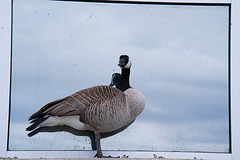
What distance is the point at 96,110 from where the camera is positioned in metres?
3.72

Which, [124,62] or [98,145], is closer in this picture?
[98,145]

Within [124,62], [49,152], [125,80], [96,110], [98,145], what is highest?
[124,62]

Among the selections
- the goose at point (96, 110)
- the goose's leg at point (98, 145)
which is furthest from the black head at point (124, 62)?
the goose's leg at point (98, 145)

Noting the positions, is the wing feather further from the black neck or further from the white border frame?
the white border frame

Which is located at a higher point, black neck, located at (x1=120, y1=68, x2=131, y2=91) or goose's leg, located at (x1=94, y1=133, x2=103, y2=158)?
black neck, located at (x1=120, y1=68, x2=131, y2=91)

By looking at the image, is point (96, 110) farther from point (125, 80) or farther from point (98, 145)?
point (125, 80)

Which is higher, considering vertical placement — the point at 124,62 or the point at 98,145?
the point at 124,62

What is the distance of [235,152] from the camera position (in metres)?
4.05

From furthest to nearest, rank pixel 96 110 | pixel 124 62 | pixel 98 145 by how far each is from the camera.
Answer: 1. pixel 124 62
2. pixel 98 145
3. pixel 96 110

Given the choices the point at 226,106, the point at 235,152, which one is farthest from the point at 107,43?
the point at 235,152

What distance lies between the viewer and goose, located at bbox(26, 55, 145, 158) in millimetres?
3727

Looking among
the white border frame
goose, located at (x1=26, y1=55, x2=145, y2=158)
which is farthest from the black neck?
the white border frame

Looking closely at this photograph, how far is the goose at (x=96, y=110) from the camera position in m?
3.73

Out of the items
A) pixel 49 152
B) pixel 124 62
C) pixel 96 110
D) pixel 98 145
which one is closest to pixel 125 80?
pixel 124 62
